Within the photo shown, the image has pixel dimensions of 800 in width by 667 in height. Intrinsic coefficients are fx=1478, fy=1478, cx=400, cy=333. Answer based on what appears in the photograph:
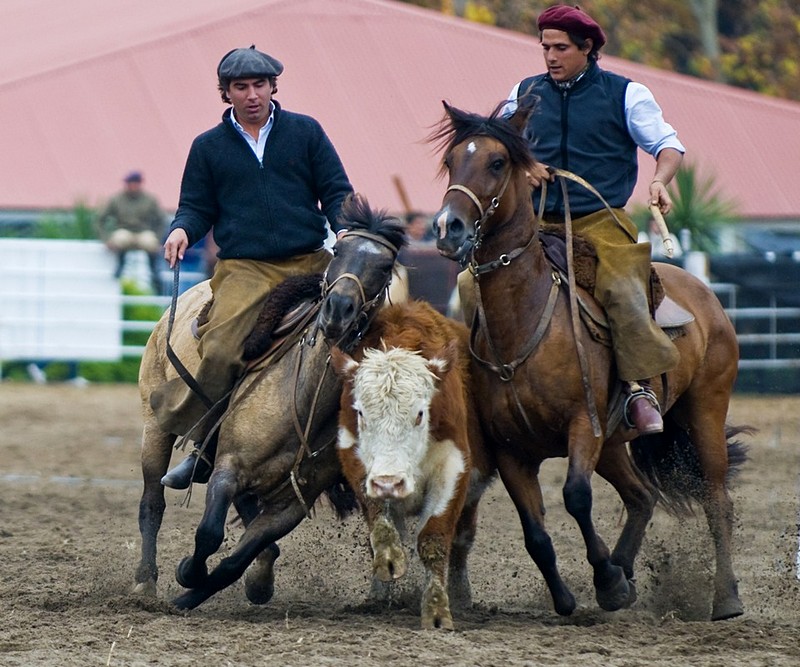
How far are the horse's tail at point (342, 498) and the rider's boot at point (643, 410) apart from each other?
131cm

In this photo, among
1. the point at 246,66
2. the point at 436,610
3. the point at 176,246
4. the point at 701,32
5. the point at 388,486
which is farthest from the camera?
the point at 701,32

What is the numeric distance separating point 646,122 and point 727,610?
2.25m

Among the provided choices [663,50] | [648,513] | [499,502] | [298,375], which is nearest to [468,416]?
[298,375]

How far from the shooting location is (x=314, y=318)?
6.53m

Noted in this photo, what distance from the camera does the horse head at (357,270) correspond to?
5.92 metres

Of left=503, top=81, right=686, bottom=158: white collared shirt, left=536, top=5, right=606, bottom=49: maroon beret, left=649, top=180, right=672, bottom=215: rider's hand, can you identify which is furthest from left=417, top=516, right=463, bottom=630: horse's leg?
left=536, top=5, right=606, bottom=49: maroon beret

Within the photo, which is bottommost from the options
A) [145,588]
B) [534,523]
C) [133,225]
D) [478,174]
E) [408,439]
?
[145,588]

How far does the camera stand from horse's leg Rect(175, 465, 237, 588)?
6117 mm

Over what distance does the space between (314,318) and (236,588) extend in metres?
1.55

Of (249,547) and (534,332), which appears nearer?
(249,547)

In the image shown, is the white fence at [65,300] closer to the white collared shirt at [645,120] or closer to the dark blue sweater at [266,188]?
the dark blue sweater at [266,188]

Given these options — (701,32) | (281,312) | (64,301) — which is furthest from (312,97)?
(281,312)

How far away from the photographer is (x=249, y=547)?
6.21m

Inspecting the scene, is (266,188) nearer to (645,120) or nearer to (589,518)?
(645,120)
